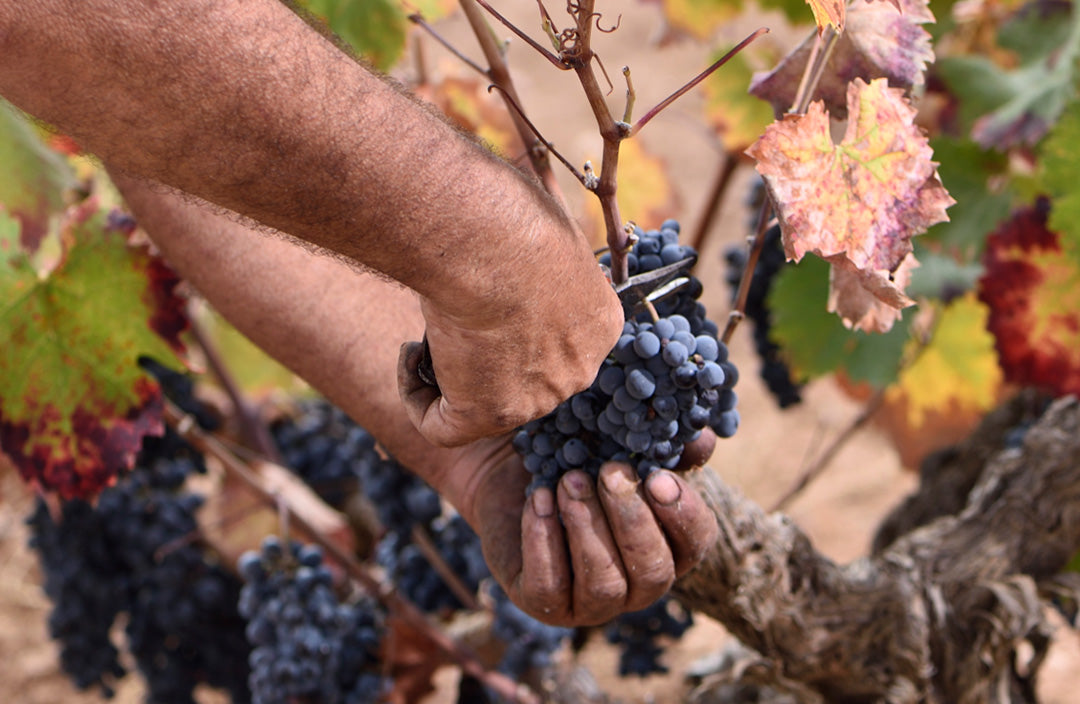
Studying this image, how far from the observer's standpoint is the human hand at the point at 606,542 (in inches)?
31.9

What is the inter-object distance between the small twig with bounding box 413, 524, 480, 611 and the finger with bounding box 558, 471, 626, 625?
0.65m

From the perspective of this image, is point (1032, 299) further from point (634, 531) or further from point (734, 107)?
point (634, 531)

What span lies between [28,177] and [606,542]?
1148 millimetres

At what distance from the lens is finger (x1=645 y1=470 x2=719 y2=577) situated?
811 mm

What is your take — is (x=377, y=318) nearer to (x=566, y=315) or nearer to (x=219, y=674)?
(x=566, y=315)

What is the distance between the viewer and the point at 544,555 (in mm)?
830

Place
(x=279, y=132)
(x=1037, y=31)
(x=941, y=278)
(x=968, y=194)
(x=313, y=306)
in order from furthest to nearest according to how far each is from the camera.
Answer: (x=1037, y=31) → (x=968, y=194) → (x=941, y=278) → (x=313, y=306) → (x=279, y=132)

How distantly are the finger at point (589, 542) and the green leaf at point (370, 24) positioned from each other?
89 cm

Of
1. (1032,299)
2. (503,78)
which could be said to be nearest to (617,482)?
(503,78)

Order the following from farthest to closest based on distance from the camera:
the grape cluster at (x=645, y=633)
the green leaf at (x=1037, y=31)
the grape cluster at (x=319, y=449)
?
the grape cluster at (x=319, y=449) < the green leaf at (x=1037, y=31) < the grape cluster at (x=645, y=633)

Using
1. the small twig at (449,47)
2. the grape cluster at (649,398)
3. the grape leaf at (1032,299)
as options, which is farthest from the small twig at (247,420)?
the grape leaf at (1032,299)

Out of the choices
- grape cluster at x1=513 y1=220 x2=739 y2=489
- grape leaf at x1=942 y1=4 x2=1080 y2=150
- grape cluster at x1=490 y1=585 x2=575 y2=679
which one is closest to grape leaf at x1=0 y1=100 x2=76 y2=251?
grape cluster at x1=490 y1=585 x2=575 y2=679

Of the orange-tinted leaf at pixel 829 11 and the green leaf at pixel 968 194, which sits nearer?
the orange-tinted leaf at pixel 829 11

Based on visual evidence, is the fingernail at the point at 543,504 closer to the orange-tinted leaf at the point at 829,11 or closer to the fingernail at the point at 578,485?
the fingernail at the point at 578,485
